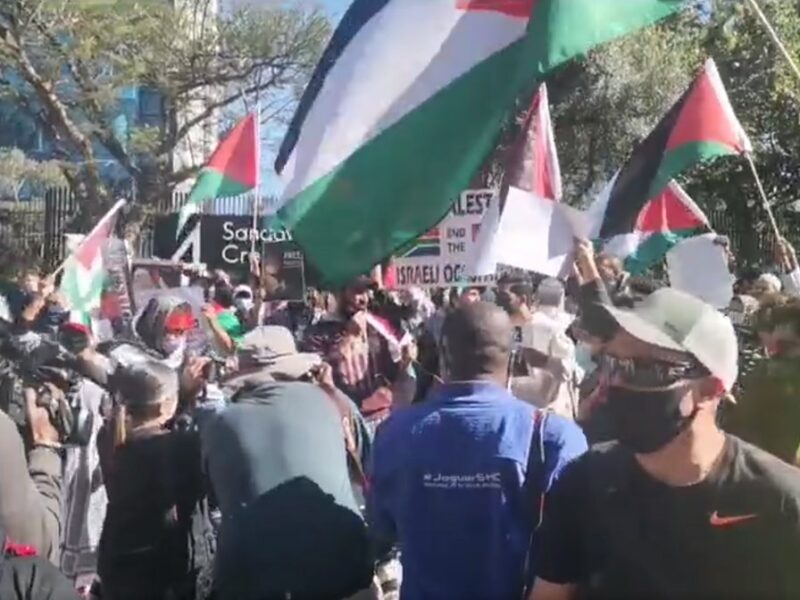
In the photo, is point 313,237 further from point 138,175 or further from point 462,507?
point 138,175

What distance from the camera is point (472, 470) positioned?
3633 mm

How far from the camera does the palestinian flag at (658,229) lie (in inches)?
346

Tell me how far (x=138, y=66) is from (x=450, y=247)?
16751 mm

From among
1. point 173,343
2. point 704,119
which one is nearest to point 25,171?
point 173,343

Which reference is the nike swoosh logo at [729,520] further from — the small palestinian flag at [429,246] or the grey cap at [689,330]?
the small palestinian flag at [429,246]

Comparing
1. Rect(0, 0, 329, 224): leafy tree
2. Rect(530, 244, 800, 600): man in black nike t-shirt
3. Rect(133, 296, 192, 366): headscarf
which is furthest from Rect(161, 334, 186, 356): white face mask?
Rect(0, 0, 329, 224): leafy tree

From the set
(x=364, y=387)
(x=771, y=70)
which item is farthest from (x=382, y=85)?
(x=771, y=70)

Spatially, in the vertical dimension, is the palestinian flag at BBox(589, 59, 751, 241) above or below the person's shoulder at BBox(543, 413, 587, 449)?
above

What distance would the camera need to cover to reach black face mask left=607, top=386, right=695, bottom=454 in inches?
117

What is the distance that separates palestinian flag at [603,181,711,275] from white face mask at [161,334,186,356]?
8.94 feet

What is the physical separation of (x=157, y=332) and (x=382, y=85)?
3.53 m

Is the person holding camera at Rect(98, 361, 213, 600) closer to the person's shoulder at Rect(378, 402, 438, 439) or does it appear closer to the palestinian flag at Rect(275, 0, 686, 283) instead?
the palestinian flag at Rect(275, 0, 686, 283)

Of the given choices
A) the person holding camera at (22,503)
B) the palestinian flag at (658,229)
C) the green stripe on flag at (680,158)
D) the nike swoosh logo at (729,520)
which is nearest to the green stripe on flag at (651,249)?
the palestinian flag at (658,229)

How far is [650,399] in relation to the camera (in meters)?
2.98
